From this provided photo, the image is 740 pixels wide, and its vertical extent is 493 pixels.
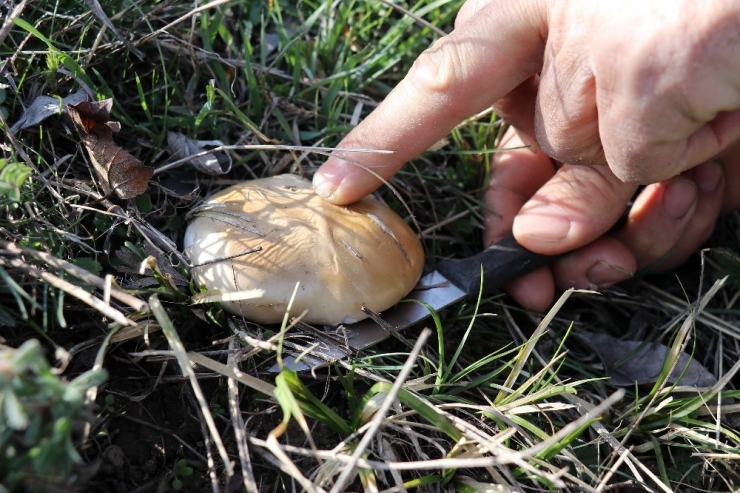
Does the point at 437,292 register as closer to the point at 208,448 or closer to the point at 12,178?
the point at 208,448

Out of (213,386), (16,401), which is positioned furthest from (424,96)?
(16,401)

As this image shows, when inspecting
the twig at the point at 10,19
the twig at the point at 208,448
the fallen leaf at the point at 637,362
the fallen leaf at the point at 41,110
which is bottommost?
the fallen leaf at the point at 637,362

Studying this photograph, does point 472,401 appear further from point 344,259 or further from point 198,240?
point 198,240

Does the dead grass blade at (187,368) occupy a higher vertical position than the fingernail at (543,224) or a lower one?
higher

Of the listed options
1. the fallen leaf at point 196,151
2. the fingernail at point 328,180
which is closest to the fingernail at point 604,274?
the fingernail at point 328,180

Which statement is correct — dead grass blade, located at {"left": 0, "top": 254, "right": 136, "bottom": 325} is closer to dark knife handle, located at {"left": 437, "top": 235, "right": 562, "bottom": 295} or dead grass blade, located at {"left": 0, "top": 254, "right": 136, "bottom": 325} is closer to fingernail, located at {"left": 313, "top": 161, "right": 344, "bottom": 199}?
fingernail, located at {"left": 313, "top": 161, "right": 344, "bottom": 199}

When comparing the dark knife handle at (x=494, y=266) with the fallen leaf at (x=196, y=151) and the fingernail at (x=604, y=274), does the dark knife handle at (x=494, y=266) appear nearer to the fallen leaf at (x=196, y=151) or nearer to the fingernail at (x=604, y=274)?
the fingernail at (x=604, y=274)
